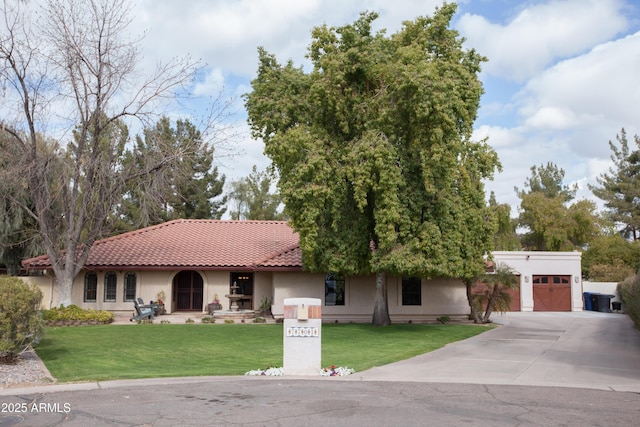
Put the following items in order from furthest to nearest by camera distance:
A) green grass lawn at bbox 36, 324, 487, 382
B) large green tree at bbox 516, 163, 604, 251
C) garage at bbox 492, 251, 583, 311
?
large green tree at bbox 516, 163, 604, 251
garage at bbox 492, 251, 583, 311
green grass lawn at bbox 36, 324, 487, 382

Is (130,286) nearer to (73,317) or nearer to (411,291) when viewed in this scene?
(73,317)

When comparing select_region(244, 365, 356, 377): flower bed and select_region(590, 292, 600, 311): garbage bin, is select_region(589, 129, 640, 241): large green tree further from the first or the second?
select_region(244, 365, 356, 377): flower bed

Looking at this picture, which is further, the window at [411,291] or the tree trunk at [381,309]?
the window at [411,291]

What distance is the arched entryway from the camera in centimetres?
2930

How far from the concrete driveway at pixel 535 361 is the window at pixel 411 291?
4.34 metres

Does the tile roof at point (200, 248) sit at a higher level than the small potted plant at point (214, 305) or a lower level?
higher

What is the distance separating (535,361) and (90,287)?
20457 millimetres

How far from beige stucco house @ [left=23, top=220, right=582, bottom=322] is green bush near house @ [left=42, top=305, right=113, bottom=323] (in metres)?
2.78

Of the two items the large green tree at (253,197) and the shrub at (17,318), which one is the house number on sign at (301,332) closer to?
the shrub at (17,318)

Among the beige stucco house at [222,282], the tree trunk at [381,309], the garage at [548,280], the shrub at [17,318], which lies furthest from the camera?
the garage at [548,280]

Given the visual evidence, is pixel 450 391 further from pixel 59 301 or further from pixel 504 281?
pixel 59 301

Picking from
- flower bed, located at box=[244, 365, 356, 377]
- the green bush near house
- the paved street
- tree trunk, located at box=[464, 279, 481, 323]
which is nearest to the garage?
tree trunk, located at box=[464, 279, 481, 323]

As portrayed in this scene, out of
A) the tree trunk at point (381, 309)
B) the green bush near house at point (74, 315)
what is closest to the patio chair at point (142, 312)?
the green bush near house at point (74, 315)

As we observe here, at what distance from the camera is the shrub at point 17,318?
1257cm
